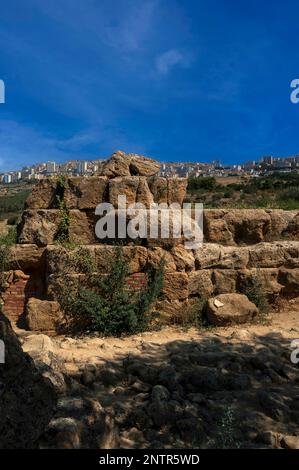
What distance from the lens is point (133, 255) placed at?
286 inches

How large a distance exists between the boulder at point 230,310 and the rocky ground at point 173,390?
0.42 metres

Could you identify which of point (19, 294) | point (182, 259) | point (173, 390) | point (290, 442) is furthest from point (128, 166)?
point (290, 442)

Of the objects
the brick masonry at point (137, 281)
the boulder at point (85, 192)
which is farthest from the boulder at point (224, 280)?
the boulder at point (85, 192)

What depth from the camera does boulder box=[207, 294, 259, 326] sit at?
712cm

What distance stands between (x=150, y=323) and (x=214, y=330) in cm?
107

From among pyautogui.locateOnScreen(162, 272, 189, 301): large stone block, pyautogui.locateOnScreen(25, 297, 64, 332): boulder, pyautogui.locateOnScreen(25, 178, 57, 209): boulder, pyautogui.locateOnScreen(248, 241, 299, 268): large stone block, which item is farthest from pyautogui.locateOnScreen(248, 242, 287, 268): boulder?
pyautogui.locateOnScreen(25, 178, 57, 209): boulder

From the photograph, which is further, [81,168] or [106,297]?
[81,168]

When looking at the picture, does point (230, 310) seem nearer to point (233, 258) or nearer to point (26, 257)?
point (233, 258)

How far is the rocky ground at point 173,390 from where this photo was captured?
3.38 m

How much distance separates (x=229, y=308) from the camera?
7.25m

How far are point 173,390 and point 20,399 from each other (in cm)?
217

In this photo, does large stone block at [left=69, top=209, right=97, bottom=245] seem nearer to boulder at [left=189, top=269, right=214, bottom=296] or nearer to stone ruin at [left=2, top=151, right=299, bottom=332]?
stone ruin at [left=2, top=151, right=299, bottom=332]

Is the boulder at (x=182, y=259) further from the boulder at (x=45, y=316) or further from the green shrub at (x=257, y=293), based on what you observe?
the boulder at (x=45, y=316)
